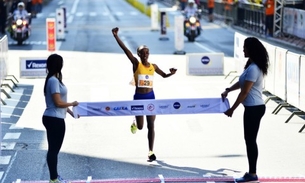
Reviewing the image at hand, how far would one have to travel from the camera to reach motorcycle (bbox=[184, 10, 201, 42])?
42.9m

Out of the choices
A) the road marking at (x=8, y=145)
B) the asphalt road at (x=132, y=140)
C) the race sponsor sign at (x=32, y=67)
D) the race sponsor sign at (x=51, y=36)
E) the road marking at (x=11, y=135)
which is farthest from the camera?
the race sponsor sign at (x=51, y=36)

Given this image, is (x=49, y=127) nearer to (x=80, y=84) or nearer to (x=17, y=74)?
(x=80, y=84)

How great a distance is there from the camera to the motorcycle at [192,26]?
4288 cm

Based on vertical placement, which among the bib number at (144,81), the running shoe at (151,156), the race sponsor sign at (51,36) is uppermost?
the bib number at (144,81)

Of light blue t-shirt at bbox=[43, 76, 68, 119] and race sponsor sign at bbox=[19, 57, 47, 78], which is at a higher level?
light blue t-shirt at bbox=[43, 76, 68, 119]

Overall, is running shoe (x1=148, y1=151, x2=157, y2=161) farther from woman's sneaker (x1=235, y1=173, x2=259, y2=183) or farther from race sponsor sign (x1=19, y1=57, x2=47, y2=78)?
race sponsor sign (x1=19, y1=57, x2=47, y2=78)

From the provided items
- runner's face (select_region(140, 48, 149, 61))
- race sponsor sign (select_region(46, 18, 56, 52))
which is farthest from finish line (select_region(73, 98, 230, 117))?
race sponsor sign (select_region(46, 18, 56, 52))

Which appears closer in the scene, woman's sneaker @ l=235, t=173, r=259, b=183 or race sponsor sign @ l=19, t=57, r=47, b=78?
woman's sneaker @ l=235, t=173, r=259, b=183

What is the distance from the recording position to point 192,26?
142 feet

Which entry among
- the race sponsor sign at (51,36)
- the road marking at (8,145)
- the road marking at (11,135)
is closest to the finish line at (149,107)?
the road marking at (8,145)

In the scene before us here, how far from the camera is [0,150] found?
50.6ft

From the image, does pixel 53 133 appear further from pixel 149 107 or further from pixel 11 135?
pixel 11 135

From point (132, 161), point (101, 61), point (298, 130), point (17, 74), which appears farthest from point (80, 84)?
point (132, 161)

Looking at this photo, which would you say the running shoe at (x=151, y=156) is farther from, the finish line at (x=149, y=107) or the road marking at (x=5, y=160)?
the road marking at (x=5, y=160)
